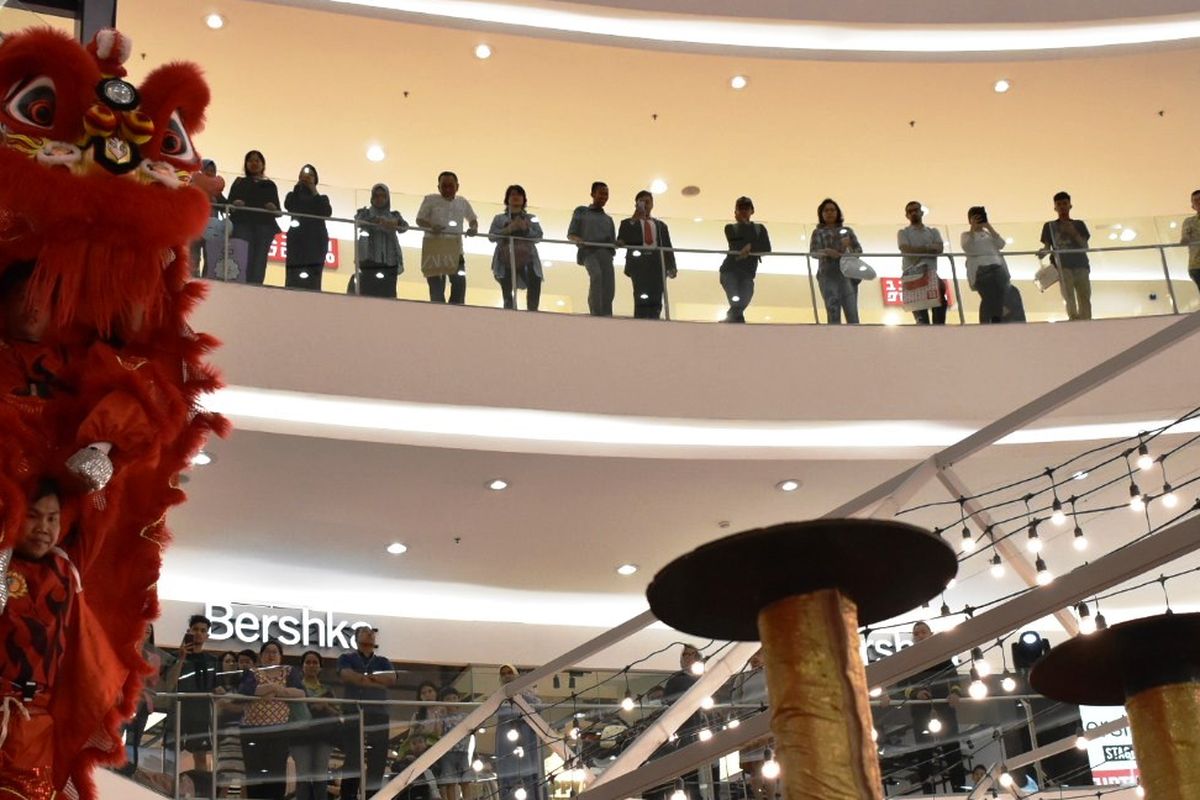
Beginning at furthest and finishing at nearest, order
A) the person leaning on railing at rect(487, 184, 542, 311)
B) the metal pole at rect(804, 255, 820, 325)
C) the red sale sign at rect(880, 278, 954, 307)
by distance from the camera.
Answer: the red sale sign at rect(880, 278, 954, 307) → the metal pole at rect(804, 255, 820, 325) → the person leaning on railing at rect(487, 184, 542, 311)

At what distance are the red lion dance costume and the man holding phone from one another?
517 cm

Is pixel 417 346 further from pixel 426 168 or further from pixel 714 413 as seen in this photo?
pixel 426 168

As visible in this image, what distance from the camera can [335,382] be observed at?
1086cm

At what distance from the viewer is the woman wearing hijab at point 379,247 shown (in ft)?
35.9

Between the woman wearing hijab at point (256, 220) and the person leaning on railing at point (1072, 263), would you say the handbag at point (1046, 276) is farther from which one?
the woman wearing hijab at point (256, 220)

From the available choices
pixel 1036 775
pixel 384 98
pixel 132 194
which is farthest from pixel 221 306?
pixel 132 194

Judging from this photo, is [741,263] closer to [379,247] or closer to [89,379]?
[379,247]

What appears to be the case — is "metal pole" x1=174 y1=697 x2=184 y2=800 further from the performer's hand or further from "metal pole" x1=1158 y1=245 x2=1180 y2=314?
"metal pole" x1=1158 y1=245 x2=1180 y2=314

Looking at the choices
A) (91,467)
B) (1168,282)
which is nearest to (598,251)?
(1168,282)

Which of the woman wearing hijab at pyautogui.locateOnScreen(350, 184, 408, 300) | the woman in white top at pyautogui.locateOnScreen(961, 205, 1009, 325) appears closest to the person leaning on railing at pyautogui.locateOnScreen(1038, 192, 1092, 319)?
the woman in white top at pyautogui.locateOnScreen(961, 205, 1009, 325)

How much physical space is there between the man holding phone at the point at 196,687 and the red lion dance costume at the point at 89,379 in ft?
16.9

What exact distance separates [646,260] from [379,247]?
6.54 ft

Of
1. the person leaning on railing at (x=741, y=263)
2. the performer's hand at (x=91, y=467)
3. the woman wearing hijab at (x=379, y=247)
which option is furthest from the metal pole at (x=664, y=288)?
the performer's hand at (x=91, y=467)

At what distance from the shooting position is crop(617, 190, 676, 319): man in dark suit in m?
11.6
